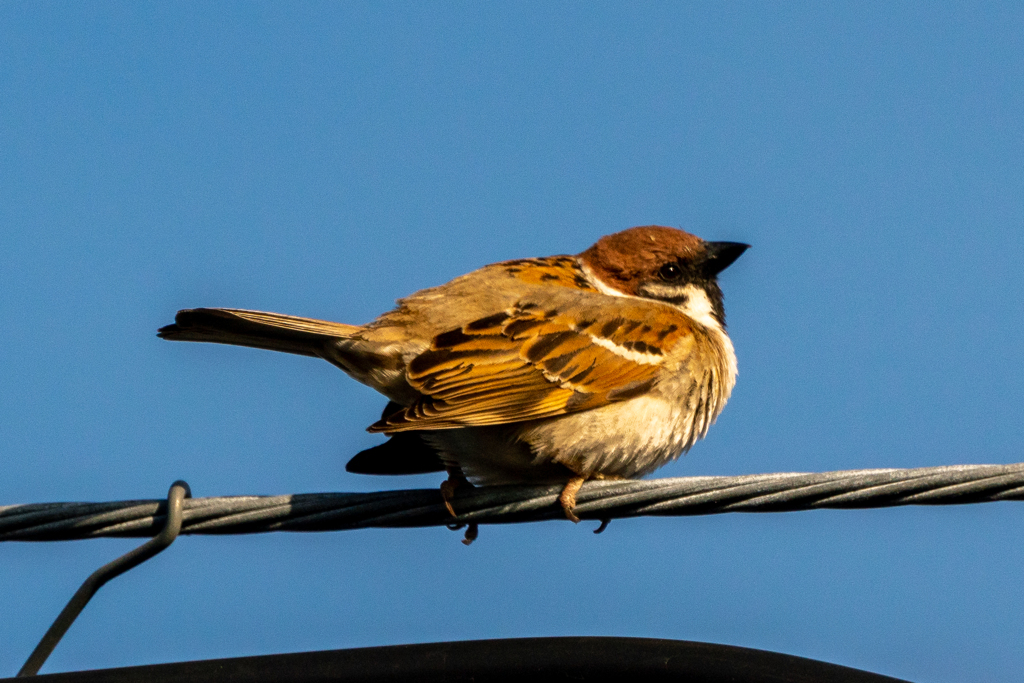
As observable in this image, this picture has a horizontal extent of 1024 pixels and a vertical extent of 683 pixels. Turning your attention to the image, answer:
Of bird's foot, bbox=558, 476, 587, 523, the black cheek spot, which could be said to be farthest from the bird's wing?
bird's foot, bbox=558, 476, 587, 523

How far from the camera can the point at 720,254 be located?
674cm

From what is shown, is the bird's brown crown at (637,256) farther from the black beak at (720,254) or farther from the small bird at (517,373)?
the small bird at (517,373)

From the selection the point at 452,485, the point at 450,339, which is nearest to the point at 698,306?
the point at 450,339

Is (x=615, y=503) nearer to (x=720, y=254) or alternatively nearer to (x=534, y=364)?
(x=534, y=364)

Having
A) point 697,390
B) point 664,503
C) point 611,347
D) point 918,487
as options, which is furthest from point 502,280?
point 918,487

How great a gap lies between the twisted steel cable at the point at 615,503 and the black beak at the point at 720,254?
286 cm

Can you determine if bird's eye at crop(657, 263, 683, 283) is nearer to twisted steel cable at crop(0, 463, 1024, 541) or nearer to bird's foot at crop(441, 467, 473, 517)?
bird's foot at crop(441, 467, 473, 517)

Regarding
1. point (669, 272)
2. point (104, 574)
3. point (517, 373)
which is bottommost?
point (104, 574)

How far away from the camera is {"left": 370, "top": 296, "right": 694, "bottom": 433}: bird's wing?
513 cm

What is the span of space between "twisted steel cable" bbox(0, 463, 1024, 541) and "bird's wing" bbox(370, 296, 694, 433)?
96 centimetres

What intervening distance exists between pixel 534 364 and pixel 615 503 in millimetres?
1394

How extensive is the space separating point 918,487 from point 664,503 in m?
0.82

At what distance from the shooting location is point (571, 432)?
17.6 ft

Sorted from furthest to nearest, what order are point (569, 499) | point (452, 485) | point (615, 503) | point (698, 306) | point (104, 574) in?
point (698, 306)
point (452, 485)
point (569, 499)
point (615, 503)
point (104, 574)
